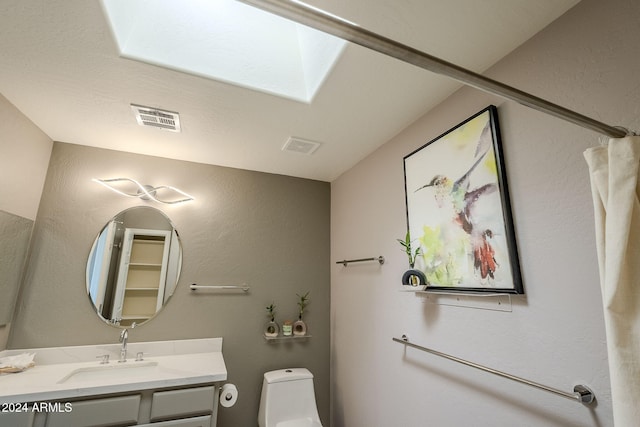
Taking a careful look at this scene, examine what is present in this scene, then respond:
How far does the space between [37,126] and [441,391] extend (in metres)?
2.91

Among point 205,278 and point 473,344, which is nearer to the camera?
point 473,344

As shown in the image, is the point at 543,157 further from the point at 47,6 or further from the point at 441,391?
the point at 47,6

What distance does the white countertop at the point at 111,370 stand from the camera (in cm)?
145

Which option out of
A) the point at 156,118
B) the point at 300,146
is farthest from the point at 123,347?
the point at 300,146

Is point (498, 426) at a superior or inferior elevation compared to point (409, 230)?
inferior

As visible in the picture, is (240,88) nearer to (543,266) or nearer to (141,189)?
(141,189)

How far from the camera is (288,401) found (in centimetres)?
214

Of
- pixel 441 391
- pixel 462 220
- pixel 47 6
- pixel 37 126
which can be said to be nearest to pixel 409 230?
pixel 462 220

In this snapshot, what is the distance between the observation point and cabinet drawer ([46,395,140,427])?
1.46m

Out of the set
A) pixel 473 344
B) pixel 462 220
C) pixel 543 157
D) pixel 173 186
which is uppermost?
pixel 173 186

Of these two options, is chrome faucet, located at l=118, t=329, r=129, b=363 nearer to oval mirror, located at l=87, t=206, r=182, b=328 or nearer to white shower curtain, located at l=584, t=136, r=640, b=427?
oval mirror, located at l=87, t=206, r=182, b=328

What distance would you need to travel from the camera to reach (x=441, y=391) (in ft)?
4.67

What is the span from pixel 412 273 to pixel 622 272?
3.05ft

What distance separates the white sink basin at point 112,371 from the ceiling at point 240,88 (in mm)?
1535
